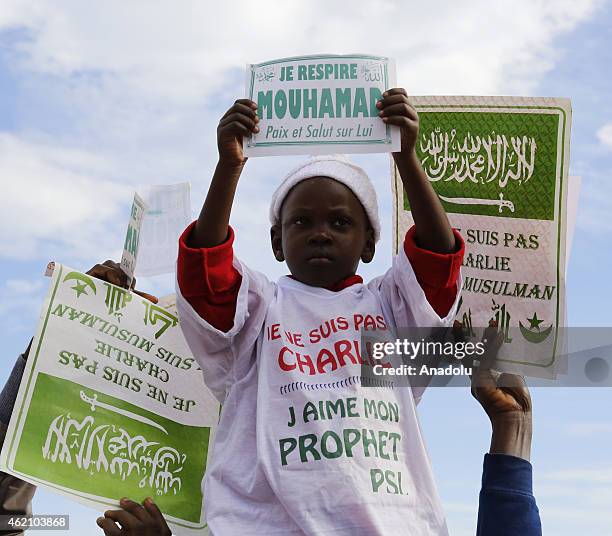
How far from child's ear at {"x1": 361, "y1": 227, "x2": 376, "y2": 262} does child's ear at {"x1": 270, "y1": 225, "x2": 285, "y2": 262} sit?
0.26m

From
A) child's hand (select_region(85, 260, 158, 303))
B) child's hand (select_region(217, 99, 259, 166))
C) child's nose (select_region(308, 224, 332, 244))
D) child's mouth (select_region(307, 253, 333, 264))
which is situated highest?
child's hand (select_region(85, 260, 158, 303))

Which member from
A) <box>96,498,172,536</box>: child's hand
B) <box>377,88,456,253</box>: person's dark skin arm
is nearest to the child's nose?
<box>377,88,456,253</box>: person's dark skin arm

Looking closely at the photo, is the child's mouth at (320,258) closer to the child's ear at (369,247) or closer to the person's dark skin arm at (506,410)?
the child's ear at (369,247)

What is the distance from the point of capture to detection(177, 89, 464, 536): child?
2416 mm

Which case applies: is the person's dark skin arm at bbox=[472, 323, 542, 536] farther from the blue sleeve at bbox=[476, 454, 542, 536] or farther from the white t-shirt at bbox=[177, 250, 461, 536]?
the white t-shirt at bbox=[177, 250, 461, 536]

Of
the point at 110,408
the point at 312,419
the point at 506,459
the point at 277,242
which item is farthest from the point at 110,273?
the point at 506,459

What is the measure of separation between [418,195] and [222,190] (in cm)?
55

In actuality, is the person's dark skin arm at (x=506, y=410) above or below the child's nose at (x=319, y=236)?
below

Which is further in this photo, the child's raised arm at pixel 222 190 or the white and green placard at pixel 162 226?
the white and green placard at pixel 162 226

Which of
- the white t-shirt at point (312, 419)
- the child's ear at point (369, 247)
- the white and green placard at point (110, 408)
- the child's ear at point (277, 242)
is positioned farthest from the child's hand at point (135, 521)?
the child's ear at point (369, 247)

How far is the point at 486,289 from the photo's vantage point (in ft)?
10.2

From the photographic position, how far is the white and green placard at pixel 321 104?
2.62m

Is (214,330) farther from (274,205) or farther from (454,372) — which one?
(454,372)

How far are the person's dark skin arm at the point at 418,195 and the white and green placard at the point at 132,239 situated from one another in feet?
4.02
